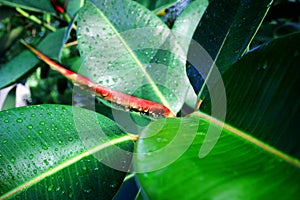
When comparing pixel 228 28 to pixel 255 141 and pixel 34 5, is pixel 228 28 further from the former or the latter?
pixel 34 5

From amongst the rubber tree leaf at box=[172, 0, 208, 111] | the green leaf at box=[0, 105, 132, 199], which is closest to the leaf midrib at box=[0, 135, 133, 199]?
the green leaf at box=[0, 105, 132, 199]

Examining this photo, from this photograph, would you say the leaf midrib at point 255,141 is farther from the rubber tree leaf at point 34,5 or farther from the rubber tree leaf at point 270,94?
the rubber tree leaf at point 34,5

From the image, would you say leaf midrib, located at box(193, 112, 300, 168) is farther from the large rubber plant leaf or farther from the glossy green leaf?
the glossy green leaf

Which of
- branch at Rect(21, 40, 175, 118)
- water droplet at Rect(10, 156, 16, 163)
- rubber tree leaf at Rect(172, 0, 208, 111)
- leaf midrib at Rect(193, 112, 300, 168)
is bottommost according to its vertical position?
water droplet at Rect(10, 156, 16, 163)

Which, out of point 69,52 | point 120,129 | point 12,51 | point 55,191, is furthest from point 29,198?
point 12,51

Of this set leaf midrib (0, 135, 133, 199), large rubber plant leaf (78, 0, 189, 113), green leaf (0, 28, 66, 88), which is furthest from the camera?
green leaf (0, 28, 66, 88)

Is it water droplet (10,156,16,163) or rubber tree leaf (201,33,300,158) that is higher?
rubber tree leaf (201,33,300,158)

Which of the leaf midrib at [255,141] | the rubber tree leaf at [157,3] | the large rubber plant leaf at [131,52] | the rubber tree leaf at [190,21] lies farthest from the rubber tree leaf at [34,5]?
the leaf midrib at [255,141]
